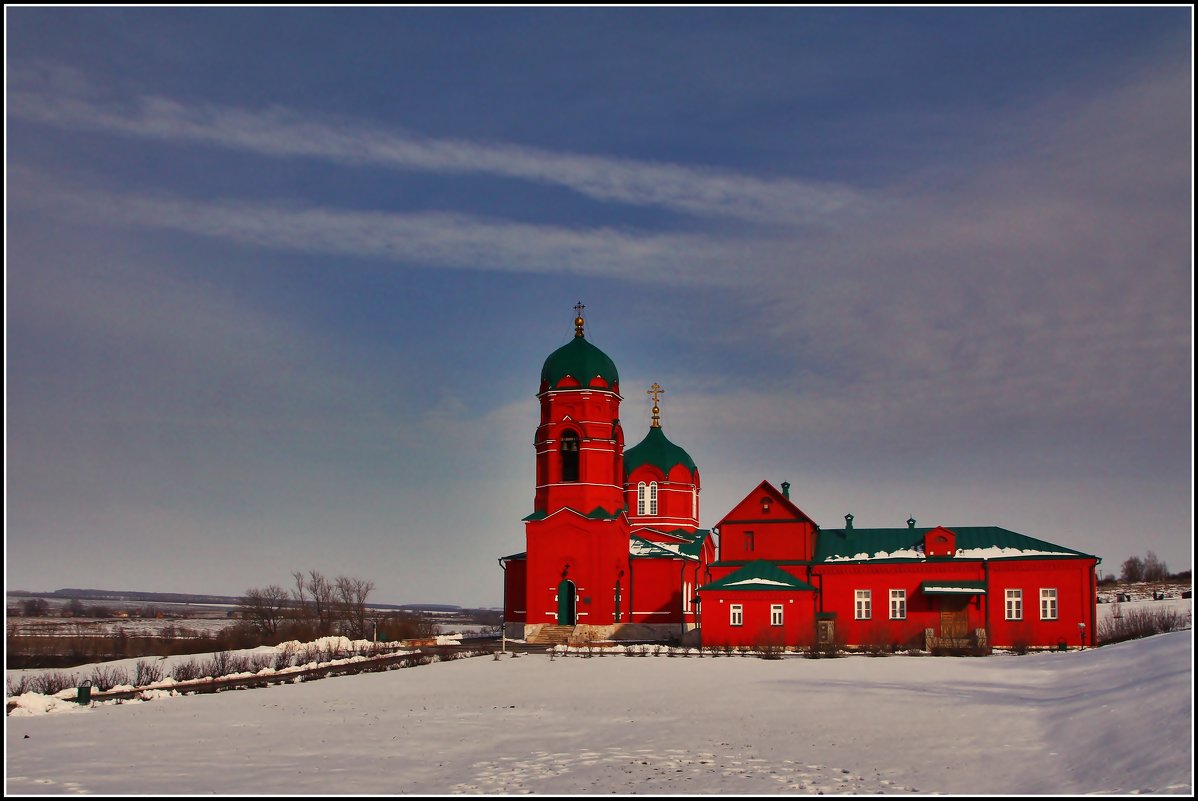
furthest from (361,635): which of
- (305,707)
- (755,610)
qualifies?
(305,707)

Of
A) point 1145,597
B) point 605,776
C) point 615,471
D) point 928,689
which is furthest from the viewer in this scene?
point 1145,597

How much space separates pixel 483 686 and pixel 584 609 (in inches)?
762

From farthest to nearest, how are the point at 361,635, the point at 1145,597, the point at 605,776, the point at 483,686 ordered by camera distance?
the point at 1145,597
the point at 361,635
the point at 483,686
the point at 605,776

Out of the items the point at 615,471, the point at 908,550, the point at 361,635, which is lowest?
the point at 361,635

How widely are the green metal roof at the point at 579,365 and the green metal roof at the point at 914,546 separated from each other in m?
11.6

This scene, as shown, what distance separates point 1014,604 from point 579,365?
19.7 m

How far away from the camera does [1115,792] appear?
1252cm

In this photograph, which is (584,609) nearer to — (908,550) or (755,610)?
(755,610)

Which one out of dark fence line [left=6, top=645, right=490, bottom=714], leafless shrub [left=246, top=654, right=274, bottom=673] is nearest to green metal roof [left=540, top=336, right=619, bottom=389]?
dark fence line [left=6, top=645, right=490, bottom=714]

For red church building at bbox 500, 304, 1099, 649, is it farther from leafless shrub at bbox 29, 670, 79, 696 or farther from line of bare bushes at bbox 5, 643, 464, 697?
leafless shrub at bbox 29, 670, 79, 696

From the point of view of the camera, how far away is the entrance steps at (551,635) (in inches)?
1775

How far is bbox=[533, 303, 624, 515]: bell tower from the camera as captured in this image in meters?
47.5

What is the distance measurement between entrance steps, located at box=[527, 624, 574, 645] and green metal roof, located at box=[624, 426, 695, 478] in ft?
42.0

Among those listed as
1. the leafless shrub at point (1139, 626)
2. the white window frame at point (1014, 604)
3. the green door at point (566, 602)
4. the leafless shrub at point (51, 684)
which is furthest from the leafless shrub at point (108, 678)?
the leafless shrub at point (1139, 626)
